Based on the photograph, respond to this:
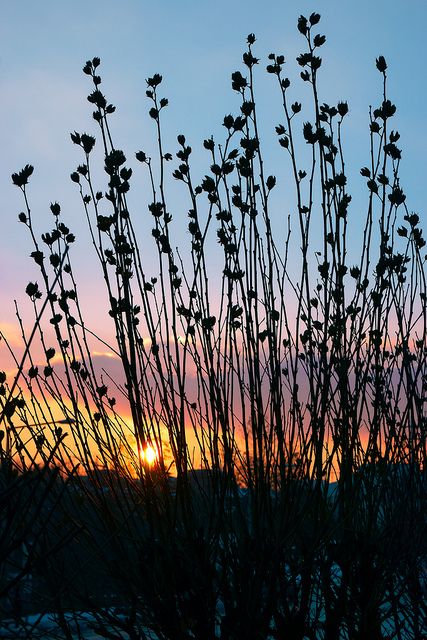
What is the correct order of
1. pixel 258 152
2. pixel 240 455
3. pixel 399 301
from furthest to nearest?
pixel 399 301 < pixel 240 455 < pixel 258 152

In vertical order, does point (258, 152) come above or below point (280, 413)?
above

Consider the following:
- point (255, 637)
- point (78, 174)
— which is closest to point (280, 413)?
point (255, 637)

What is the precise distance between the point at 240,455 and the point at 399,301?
3.78 feet

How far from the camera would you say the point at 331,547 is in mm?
3145

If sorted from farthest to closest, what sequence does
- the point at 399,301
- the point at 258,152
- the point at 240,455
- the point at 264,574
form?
the point at 399,301 → the point at 240,455 → the point at 258,152 → the point at 264,574

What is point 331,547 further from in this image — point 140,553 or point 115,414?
point 115,414

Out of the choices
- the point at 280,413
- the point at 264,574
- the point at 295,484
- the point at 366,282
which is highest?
the point at 366,282

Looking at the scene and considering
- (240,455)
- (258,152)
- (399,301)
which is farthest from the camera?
(399,301)

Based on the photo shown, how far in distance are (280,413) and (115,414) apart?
806 millimetres

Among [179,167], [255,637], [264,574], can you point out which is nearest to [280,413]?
[264,574]

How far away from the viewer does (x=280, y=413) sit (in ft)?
9.52

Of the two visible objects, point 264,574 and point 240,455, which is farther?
point 240,455

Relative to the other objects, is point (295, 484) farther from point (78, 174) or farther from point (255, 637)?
point (78, 174)

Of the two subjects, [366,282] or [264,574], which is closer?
[264,574]
